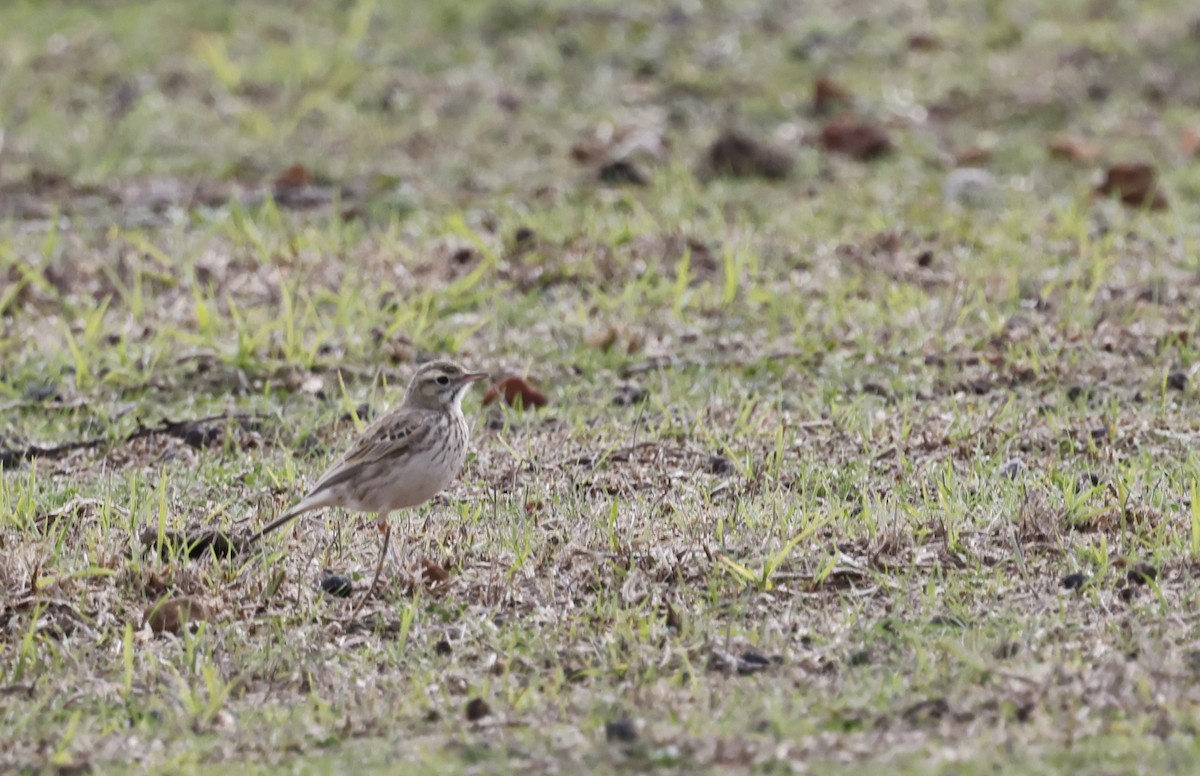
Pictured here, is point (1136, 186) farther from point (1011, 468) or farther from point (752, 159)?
point (1011, 468)

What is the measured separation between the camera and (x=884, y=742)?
15.6 feet

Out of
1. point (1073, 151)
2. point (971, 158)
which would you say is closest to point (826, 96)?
point (971, 158)

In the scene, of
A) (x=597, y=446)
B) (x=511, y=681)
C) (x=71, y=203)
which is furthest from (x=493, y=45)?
(x=511, y=681)

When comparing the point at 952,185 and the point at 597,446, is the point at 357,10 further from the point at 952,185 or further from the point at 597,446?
the point at 597,446

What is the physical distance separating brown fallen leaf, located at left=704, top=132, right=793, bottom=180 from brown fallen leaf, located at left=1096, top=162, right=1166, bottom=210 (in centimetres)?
196

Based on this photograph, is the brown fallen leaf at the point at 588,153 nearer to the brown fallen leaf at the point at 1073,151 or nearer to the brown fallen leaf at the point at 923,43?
the brown fallen leaf at the point at 1073,151

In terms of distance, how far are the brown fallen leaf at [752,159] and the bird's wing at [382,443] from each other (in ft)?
18.5

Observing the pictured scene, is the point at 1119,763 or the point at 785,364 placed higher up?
the point at 1119,763

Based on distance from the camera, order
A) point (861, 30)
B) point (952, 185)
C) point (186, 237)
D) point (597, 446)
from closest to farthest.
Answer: point (597, 446)
point (186, 237)
point (952, 185)
point (861, 30)

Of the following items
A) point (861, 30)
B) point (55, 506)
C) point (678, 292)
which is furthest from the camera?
point (861, 30)

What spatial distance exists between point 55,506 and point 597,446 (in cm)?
205

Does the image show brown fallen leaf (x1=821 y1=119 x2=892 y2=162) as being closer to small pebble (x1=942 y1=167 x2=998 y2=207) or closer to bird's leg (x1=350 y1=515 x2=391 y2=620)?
small pebble (x1=942 y1=167 x2=998 y2=207)

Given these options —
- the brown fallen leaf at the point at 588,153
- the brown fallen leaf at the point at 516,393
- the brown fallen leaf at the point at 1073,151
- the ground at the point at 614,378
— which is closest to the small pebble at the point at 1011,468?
the ground at the point at 614,378

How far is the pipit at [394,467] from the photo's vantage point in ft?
20.9
